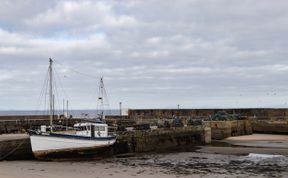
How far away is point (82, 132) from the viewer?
1363 inches

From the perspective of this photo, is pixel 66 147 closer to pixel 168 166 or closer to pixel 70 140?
pixel 70 140

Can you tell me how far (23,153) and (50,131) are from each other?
232 cm

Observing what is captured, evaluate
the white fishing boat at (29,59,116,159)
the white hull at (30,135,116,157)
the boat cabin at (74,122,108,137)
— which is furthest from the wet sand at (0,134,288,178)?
the boat cabin at (74,122,108,137)

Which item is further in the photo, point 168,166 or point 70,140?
point 70,140

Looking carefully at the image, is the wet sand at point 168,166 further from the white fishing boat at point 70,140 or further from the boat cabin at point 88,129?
the boat cabin at point 88,129

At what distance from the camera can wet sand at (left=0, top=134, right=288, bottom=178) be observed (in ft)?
85.3

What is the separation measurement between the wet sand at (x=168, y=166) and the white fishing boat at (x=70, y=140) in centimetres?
130

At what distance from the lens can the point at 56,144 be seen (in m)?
32.0

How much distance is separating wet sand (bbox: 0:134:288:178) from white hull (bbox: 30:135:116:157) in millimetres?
1140

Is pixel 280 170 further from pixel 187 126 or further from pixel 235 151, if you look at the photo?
pixel 187 126

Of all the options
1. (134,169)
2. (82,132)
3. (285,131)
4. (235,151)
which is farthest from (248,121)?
(134,169)

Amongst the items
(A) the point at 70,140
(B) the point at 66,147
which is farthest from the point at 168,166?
(B) the point at 66,147

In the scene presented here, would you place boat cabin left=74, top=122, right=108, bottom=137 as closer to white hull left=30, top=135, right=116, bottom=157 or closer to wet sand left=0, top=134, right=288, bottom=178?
white hull left=30, top=135, right=116, bottom=157

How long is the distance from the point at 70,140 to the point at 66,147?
544 mm
